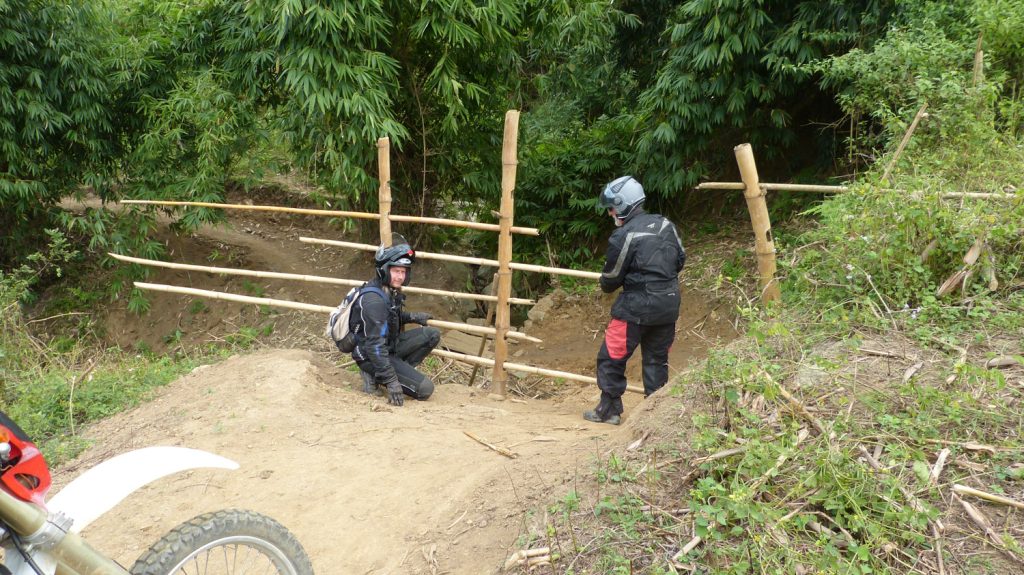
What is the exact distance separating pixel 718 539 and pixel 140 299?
302 inches

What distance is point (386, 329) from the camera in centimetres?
516

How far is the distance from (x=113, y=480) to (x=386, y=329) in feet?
9.66

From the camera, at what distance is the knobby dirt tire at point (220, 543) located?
2215 millimetres

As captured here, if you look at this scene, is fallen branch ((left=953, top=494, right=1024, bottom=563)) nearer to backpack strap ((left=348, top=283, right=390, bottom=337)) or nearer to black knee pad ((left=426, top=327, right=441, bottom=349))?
backpack strap ((left=348, top=283, right=390, bottom=337))

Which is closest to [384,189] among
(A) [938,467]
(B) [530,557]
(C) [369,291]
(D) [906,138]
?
(C) [369,291]

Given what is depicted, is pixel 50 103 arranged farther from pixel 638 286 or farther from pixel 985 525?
pixel 985 525

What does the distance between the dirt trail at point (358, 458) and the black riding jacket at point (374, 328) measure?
260mm

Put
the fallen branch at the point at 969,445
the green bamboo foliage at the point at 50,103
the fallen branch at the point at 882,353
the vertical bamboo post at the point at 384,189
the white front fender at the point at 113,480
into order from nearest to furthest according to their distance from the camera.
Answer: the white front fender at the point at 113,480, the fallen branch at the point at 969,445, the fallen branch at the point at 882,353, the vertical bamboo post at the point at 384,189, the green bamboo foliage at the point at 50,103

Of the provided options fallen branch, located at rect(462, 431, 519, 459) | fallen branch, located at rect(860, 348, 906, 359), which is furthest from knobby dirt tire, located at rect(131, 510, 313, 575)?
fallen branch, located at rect(860, 348, 906, 359)

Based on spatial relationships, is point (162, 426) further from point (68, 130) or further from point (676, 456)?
point (68, 130)

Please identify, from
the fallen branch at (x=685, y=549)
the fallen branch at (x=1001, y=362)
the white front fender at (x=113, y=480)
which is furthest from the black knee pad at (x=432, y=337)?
the fallen branch at (x=1001, y=362)

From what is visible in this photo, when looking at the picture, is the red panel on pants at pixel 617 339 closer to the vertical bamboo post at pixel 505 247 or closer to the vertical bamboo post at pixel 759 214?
the vertical bamboo post at pixel 759 214

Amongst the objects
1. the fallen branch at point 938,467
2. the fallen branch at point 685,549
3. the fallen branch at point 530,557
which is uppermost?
the fallen branch at point 938,467

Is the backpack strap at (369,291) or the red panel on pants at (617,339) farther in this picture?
the backpack strap at (369,291)
